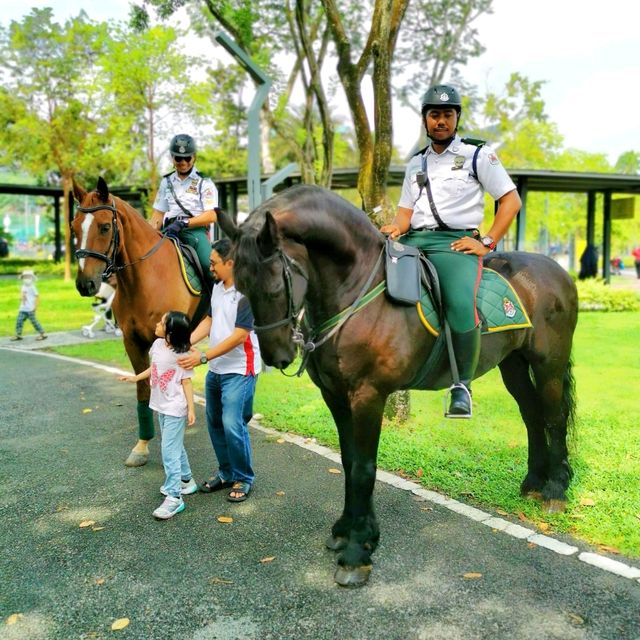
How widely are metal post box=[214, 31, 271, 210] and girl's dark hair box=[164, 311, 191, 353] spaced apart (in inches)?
172


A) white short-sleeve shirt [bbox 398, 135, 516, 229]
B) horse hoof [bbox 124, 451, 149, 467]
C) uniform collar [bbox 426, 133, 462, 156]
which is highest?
uniform collar [bbox 426, 133, 462, 156]

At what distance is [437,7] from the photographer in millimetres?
19344

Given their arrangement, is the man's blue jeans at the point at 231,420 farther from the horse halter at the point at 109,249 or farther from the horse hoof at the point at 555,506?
the horse hoof at the point at 555,506

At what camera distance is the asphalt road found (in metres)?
2.93

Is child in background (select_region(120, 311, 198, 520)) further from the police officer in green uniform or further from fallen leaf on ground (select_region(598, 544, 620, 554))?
fallen leaf on ground (select_region(598, 544, 620, 554))

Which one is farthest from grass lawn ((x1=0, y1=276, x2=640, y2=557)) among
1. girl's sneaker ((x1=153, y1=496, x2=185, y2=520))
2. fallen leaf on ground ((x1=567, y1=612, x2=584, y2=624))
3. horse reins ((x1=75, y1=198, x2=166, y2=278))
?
horse reins ((x1=75, y1=198, x2=166, y2=278))

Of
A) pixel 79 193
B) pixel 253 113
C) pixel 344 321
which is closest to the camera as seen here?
pixel 344 321

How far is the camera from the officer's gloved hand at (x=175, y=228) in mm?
5891

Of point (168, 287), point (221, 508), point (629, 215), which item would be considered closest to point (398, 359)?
point (221, 508)

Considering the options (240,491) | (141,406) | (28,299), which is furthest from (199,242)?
(28,299)

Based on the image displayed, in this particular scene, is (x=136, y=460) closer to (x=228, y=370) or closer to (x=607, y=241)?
(x=228, y=370)

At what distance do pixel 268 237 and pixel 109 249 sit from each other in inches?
105

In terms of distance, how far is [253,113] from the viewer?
27.4 ft

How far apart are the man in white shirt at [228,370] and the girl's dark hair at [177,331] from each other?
113 mm
